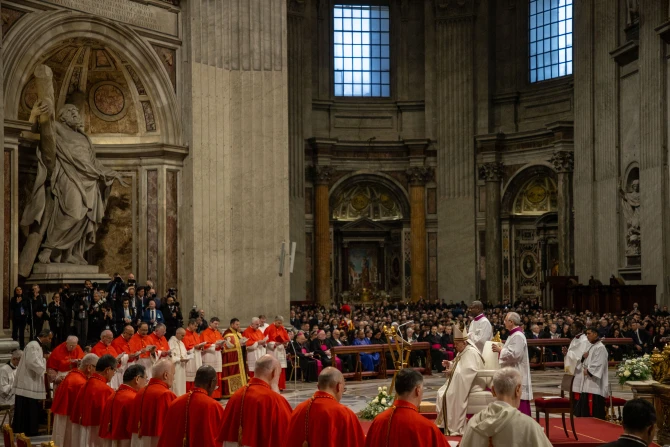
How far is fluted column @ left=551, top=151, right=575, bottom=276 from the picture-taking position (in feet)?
109

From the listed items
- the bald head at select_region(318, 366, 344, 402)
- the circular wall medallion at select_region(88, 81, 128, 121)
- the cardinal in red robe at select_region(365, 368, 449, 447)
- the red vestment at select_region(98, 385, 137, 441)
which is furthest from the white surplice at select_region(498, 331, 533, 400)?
the circular wall medallion at select_region(88, 81, 128, 121)

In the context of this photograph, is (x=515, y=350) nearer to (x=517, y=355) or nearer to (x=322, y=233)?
(x=517, y=355)

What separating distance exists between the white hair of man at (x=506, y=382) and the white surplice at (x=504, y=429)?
93mm

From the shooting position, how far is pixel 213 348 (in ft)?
58.9

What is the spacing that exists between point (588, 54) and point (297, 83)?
10.4 meters

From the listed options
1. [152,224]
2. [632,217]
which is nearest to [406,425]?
[152,224]

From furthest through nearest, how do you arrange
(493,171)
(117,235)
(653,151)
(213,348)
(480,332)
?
(493,171) < (653,151) < (117,235) < (213,348) < (480,332)

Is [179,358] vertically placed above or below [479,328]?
below

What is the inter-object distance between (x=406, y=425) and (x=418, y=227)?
2993 centimetres

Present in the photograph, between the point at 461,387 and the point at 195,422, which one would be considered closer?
the point at 195,422

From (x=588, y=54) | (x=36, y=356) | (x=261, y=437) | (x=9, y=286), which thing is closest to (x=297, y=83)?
(x=588, y=54)

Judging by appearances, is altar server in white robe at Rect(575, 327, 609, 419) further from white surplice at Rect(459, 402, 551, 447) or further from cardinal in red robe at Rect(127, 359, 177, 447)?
white surplice at Rect(459, 402, 551, 447)

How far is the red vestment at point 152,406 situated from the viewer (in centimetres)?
911

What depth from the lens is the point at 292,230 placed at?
3541 cm
